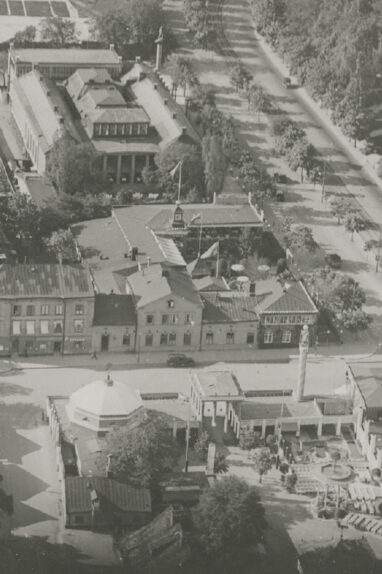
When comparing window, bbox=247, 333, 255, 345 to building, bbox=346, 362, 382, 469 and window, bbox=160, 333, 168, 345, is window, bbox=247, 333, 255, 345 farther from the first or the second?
building, bbox=346, 362, 382, 469

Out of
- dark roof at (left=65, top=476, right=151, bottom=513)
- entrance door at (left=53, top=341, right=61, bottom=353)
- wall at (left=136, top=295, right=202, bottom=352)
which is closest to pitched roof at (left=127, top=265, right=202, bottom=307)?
wall at (left=136, top=295, right=202, bottom=352)

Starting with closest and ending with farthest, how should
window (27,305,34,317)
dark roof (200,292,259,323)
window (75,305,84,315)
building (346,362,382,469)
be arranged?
building (346,362,382,469)
window (27,305,34,317)
window (75,305,84,315)
dark roof (200,292,259,323)

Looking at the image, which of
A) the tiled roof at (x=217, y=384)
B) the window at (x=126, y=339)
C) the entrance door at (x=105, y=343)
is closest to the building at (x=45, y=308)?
the entrance door at (x=105, y=343)

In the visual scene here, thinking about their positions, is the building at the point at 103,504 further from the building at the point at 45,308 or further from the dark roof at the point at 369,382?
the building at the point at 45,308

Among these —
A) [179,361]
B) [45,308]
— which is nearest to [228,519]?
[179,361]

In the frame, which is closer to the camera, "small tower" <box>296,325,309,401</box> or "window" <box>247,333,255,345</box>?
"small tower" <box>296,325,309,401</box>

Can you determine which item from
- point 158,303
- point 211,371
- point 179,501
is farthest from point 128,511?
point 158,303

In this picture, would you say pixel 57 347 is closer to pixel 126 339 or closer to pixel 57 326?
pixel 57 326
